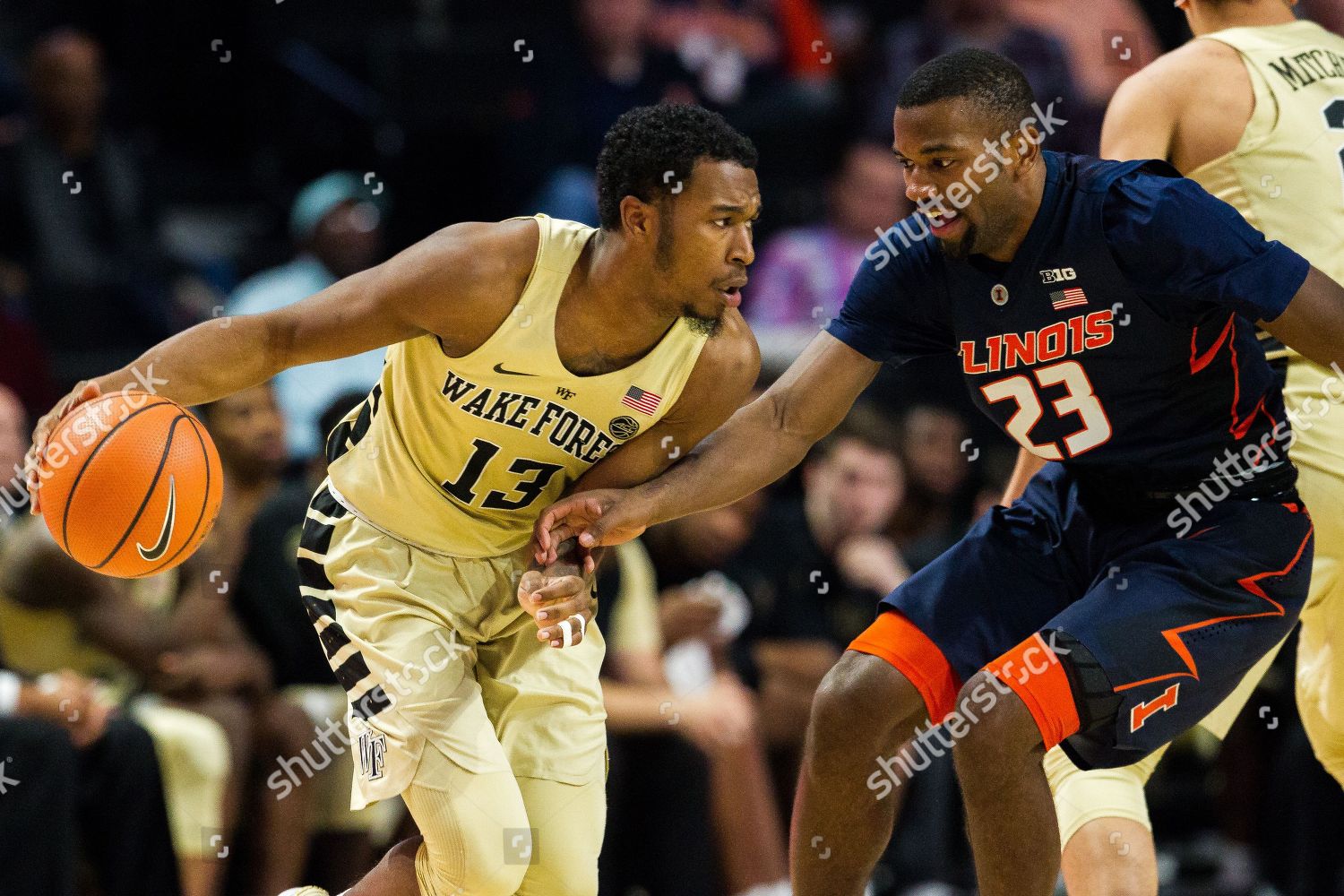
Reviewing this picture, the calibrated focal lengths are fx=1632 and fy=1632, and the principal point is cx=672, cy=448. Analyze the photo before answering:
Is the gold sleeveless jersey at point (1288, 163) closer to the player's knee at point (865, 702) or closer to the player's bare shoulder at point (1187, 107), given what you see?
the player's bare shoulder at point (1187, 107)

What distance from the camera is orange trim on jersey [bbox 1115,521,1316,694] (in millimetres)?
3686

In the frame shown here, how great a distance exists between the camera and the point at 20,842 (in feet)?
17.4

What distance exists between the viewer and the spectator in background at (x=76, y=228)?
826cm

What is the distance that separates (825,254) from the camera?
866 cm

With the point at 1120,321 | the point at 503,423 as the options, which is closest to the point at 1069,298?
the point at 1120,321

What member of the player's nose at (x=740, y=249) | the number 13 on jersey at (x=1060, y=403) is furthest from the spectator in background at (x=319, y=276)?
the number 13 on jersey at (x=1060, y=403)

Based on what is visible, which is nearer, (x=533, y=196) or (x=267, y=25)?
(x=533, y=196)

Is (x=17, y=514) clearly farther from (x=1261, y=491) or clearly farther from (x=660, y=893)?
(x=1261, y=491)

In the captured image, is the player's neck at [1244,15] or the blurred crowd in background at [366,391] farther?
the blurred crowd in background at [366,391]

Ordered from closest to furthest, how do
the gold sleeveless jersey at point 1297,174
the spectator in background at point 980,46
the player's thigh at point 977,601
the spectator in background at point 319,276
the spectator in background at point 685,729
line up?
the player's thigh at point 977,601 → the gold sleeveless jersey at point 1297,174 → the spectator in background at point 685,729 → the spectator in background at point 319,276 → the spectator in background at point 980,46

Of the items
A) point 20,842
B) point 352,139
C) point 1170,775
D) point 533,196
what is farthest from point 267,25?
point 1170,775

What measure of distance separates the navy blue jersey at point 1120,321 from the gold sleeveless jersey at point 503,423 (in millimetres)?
804

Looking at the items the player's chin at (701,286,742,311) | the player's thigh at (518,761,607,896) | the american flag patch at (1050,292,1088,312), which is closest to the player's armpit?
the american flag patch at (1050,292,1088,312)

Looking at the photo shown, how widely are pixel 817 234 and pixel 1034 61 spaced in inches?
58.1
